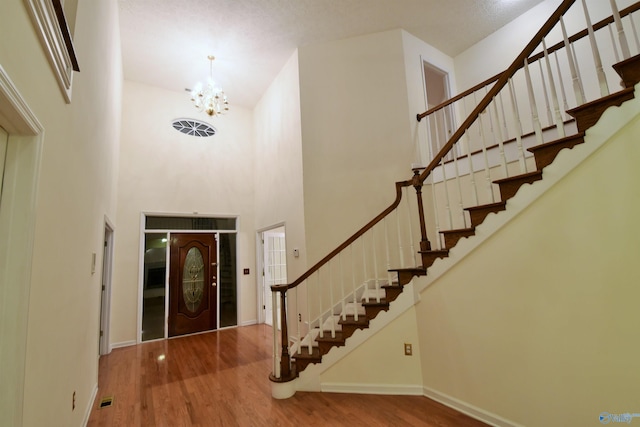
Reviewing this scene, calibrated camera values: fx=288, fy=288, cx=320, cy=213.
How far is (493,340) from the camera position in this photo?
226cm

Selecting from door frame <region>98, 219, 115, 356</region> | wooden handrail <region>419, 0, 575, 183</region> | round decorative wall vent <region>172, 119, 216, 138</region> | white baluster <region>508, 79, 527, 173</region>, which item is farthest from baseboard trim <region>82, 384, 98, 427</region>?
round decorative wall vent <region>172, 119, 216, 138</region>

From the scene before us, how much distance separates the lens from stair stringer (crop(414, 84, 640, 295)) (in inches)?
69.1

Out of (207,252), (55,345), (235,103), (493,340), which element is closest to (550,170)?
(493,340)

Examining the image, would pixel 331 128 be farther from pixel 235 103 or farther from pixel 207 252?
pixel 207 252

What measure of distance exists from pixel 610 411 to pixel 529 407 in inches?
17.8

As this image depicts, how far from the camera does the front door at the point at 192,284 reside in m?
5.21

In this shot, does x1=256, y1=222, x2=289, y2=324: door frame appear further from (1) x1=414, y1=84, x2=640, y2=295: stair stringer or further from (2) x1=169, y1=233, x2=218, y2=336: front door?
(1) x1=414, y1=84, x2=640, y2=295: stair stringer

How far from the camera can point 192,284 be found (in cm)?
541

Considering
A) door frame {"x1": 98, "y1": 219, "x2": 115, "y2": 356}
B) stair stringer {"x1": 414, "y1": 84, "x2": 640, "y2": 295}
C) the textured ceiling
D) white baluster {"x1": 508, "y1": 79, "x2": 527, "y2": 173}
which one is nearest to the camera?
stair stringer {"x1": 414, "y1": 84, "x2": 640, "y2": 295}

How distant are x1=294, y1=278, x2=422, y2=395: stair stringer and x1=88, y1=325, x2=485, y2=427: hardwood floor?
0.10m

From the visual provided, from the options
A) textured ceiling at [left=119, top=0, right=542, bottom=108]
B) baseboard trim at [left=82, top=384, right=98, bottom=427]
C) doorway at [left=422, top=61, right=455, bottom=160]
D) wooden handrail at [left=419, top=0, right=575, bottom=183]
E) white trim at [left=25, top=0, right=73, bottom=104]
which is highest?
textured ceiling at [left=119, top=0, right=542, bottom=108]

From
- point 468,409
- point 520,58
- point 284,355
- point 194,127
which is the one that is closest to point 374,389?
point 468,409

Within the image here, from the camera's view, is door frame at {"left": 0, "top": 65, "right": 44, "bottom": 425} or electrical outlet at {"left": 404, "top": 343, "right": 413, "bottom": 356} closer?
door frame at {"left": 0, "top": 65, "right": 44, "bottom": 425}

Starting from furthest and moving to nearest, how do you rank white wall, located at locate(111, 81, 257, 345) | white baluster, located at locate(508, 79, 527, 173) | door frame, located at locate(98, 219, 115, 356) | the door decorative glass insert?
the door decorative glass insert, white wall, located at locate(111, 81, 257, 345), door frame, located at locate(98, 219, 115, 356), white baluster, located at locate(508, 79, 527, 173)
